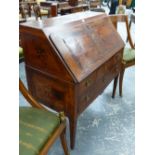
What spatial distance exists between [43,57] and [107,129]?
3.30 ft

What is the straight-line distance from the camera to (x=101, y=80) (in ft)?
5.81

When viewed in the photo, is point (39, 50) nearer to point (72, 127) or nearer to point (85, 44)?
point (85, 44)

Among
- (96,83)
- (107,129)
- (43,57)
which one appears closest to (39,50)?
(43,57)

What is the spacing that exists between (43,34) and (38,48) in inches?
5.3

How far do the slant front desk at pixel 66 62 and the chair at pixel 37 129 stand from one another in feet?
0.74

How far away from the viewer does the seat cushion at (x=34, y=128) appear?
1.03 metres

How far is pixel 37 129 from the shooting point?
1140 mm

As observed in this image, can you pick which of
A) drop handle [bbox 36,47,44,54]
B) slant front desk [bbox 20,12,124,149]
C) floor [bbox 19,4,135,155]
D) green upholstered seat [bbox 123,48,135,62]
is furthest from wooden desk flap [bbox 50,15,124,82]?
floor [bbox 19,4,135,155]

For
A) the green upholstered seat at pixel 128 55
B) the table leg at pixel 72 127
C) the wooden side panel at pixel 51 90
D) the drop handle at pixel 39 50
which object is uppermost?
the drop handle at pixel 39 50

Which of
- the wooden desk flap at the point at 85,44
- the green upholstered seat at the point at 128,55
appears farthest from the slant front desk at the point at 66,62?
the green upholstered seat at the point at 128,55

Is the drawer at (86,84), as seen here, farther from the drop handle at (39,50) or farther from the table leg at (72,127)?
the drop handle at (39,50)
